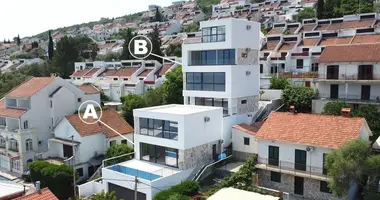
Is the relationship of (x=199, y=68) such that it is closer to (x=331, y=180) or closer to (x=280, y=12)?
(x=331, y=180)

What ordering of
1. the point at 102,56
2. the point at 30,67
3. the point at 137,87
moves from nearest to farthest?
the point at 137,87 < the point at 30,67 < the point at 102,56

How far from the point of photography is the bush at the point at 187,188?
84.7 ft

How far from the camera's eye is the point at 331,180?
69.3ft

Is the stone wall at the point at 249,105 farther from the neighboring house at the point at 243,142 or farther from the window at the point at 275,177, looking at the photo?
the window at the point at 275,177

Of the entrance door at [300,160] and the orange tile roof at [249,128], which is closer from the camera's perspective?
the entrance door at [300,160]

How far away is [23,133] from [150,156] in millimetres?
17623

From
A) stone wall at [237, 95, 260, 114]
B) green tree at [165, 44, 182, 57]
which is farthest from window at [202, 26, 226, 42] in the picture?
green tree at [165, 44, 182, 57]

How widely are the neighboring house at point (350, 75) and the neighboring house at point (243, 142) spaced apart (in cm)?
871

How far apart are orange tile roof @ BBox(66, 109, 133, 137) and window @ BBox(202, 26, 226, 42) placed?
1364 centimetres

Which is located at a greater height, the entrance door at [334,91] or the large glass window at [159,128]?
the entrance door at [334,91]

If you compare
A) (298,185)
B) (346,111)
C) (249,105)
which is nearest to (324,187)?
(298,185)

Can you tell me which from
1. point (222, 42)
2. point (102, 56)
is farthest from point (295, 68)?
point (102, 56)

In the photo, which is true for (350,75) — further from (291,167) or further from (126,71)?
(126,71)

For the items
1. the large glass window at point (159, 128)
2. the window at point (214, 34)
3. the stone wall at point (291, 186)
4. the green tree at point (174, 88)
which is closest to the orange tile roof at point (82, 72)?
the green tree at point (174, 88)
